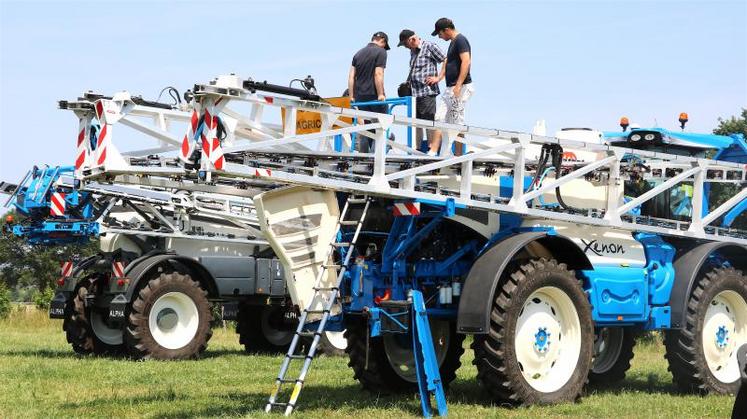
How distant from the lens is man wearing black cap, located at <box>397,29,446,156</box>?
38.9ft

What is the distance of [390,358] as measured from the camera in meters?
11.6

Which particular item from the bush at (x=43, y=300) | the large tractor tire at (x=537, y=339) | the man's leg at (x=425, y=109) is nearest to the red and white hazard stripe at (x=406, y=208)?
the large tractor tire at (x=537, y=339)

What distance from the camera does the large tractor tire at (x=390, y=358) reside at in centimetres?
1147

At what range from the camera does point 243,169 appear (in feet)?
29.0

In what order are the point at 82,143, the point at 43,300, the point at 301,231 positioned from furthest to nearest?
the point at 43,300 < the point at 301,231 < the point at 82,143

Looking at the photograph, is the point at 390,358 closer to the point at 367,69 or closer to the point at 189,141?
the point at 367,69

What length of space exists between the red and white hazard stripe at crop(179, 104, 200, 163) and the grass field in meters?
2.31

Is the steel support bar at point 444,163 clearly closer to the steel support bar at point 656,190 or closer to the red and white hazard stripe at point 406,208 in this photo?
the red and white hazard stripe at point 406,208

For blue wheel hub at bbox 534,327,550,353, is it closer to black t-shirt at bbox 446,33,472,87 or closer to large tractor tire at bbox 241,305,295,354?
black t-shirt at bbox 446,33,472,87

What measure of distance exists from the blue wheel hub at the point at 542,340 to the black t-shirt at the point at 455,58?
9.03 ft

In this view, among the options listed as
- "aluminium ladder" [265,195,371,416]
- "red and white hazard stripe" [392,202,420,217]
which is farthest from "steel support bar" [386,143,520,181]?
"aluminium ladder" [265,195,371,416]

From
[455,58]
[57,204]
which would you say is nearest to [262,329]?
[57,204]

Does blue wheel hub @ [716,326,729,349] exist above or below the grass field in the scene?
above

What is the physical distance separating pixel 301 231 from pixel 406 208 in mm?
959
